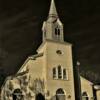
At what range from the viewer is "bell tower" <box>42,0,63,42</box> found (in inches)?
1677

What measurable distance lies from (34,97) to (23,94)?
1.54 metres

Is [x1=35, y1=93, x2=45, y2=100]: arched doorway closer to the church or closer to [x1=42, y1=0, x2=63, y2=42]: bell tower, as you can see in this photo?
the church

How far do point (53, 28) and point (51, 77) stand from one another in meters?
7.69

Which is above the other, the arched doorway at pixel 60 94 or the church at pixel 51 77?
the church at pixel 51 77

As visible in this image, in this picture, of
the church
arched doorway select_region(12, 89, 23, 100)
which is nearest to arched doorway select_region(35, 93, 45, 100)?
the church

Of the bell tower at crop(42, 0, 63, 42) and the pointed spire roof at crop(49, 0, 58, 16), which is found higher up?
the pointed spire roof at crop(49, 0, 58, 16)

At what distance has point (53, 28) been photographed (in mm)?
43125

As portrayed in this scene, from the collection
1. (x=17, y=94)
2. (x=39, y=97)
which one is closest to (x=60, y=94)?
(x=39, y=97)

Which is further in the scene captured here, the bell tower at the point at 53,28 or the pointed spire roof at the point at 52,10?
the pointed spire roof at the point at 52,10

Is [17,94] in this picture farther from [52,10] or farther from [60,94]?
[52,10]

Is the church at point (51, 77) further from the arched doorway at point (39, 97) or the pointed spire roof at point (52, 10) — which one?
the pointed spire roof at point (52, 10)

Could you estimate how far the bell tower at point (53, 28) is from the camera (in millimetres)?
42594

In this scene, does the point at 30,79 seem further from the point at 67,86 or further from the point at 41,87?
the point at 67,86

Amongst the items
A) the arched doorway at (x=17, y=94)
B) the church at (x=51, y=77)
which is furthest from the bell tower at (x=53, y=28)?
the arched doorway at (x=17, y=94)
